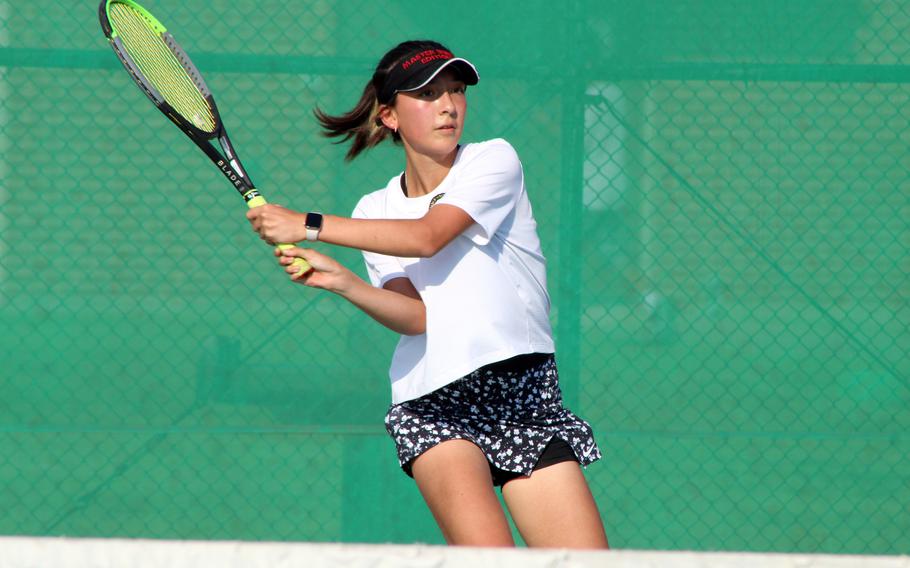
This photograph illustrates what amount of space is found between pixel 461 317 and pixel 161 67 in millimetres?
988

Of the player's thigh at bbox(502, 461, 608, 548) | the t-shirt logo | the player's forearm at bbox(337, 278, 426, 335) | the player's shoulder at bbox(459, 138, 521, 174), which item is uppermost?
the player's shoulder at bbox(459, 138, 521, 174)

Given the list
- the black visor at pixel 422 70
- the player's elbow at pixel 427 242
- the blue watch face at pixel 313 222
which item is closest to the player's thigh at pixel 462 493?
the player's elbow at pixel 427 242

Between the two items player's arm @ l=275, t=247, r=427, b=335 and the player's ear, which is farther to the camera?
the player's ear

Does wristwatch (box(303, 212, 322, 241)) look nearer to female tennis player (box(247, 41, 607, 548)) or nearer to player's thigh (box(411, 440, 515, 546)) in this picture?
female tennis player (box(247, 41, 607, 548))

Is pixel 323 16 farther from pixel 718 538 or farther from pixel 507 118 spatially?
pixel 718 538

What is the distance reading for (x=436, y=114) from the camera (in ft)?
6.90

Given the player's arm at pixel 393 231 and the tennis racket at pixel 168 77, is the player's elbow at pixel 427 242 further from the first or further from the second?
the tennis racket at pixel 168 77

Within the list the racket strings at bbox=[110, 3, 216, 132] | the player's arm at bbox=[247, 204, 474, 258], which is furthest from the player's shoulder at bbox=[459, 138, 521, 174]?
the racket strings at bbox=[110, 3, 216, 132]

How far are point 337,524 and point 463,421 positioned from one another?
2266mm

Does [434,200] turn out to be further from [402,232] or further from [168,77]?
[168,77]

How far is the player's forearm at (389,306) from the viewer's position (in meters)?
2.05

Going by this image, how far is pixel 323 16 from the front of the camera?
14.0ft

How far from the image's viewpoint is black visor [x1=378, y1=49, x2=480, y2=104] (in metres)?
2.07

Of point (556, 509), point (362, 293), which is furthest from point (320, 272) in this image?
point (556, 509)
